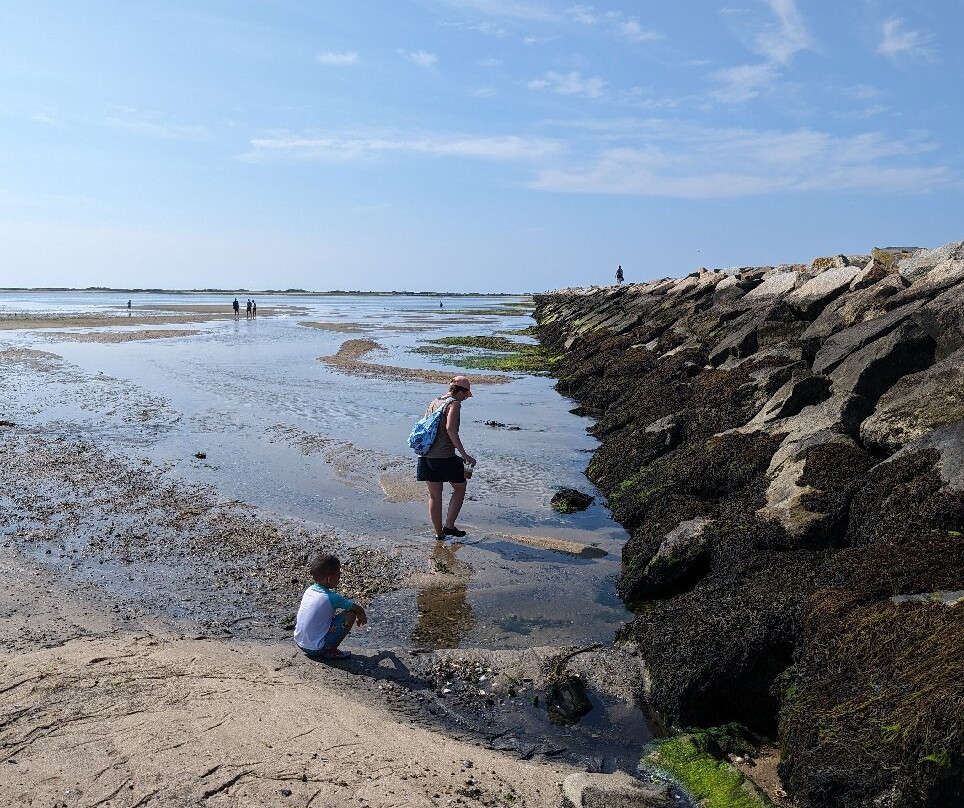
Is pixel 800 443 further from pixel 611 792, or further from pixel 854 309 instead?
pixel 854 309

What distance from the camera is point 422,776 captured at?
417cm

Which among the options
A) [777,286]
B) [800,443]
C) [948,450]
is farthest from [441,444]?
[777,286]

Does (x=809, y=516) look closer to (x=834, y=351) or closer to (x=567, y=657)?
(x=567, y=657)

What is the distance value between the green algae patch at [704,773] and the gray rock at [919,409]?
446 centimetres

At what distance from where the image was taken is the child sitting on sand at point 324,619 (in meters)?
5.81

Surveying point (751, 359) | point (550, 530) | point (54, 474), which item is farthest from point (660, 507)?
point (54, 474)

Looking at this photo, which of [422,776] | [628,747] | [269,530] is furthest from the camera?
[269,530]

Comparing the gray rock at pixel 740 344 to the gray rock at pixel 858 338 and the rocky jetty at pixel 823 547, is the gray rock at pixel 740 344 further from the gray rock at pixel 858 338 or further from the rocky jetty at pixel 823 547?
the gray rock at pixel 858 338

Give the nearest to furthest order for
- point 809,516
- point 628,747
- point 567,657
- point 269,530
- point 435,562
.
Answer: point 628,747
point 567,657
point 809,516
point 435,562
point 269,530

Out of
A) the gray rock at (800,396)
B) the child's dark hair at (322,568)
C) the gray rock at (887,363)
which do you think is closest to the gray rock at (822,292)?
the gray rock at (887,363)

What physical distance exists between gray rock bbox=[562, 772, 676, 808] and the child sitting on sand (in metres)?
2.19

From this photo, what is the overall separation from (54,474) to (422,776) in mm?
9013

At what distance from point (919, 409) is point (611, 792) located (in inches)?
229

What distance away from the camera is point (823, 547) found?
263 inches
